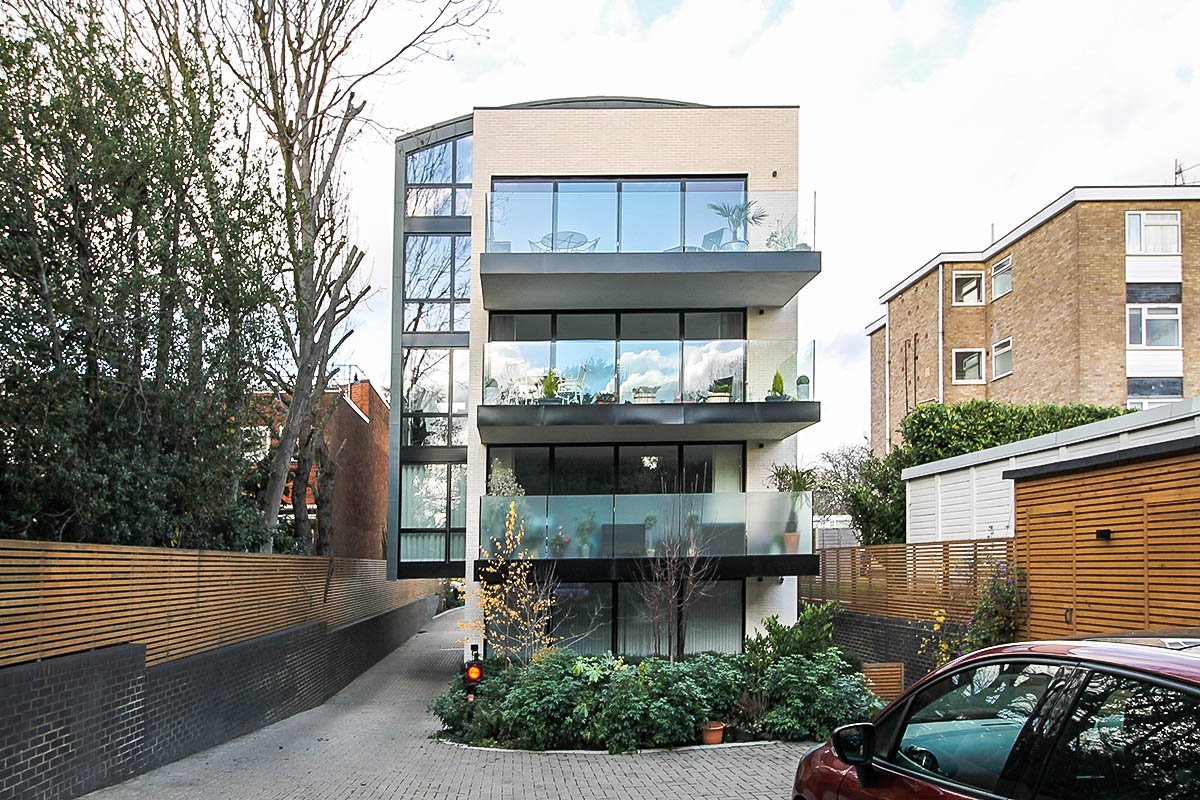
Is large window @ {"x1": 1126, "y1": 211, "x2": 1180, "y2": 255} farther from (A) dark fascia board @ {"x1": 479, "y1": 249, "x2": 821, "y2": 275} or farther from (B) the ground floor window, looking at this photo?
(B) the ground floor window

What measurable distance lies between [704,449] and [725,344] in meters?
2.56

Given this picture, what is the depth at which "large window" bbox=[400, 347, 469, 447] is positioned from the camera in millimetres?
22875

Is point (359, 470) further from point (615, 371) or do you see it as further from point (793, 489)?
point (793, 489)

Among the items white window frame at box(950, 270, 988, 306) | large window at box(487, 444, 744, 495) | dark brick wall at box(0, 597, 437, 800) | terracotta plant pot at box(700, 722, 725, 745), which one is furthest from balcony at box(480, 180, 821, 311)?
white window frame at box(950, 270, 988, 306)

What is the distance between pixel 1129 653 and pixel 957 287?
3375cm

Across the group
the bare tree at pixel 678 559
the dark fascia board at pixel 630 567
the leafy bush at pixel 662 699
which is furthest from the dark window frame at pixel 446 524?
the leafy bush at pixel 662 699

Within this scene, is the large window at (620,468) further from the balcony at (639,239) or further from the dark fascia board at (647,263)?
the dark fascia board at (647,263)

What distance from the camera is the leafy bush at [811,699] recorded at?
11.7 metres

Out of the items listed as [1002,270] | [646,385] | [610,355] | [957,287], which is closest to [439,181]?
[610,355]

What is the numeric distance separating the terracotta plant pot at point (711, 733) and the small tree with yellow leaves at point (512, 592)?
4.88 metres

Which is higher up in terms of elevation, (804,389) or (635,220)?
(635,220)

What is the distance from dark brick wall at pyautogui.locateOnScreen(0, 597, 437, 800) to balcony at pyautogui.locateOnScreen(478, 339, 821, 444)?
221 inches

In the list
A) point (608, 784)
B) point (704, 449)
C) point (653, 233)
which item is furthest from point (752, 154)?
point (608, 784)

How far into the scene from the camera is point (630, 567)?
1844 centimetres
